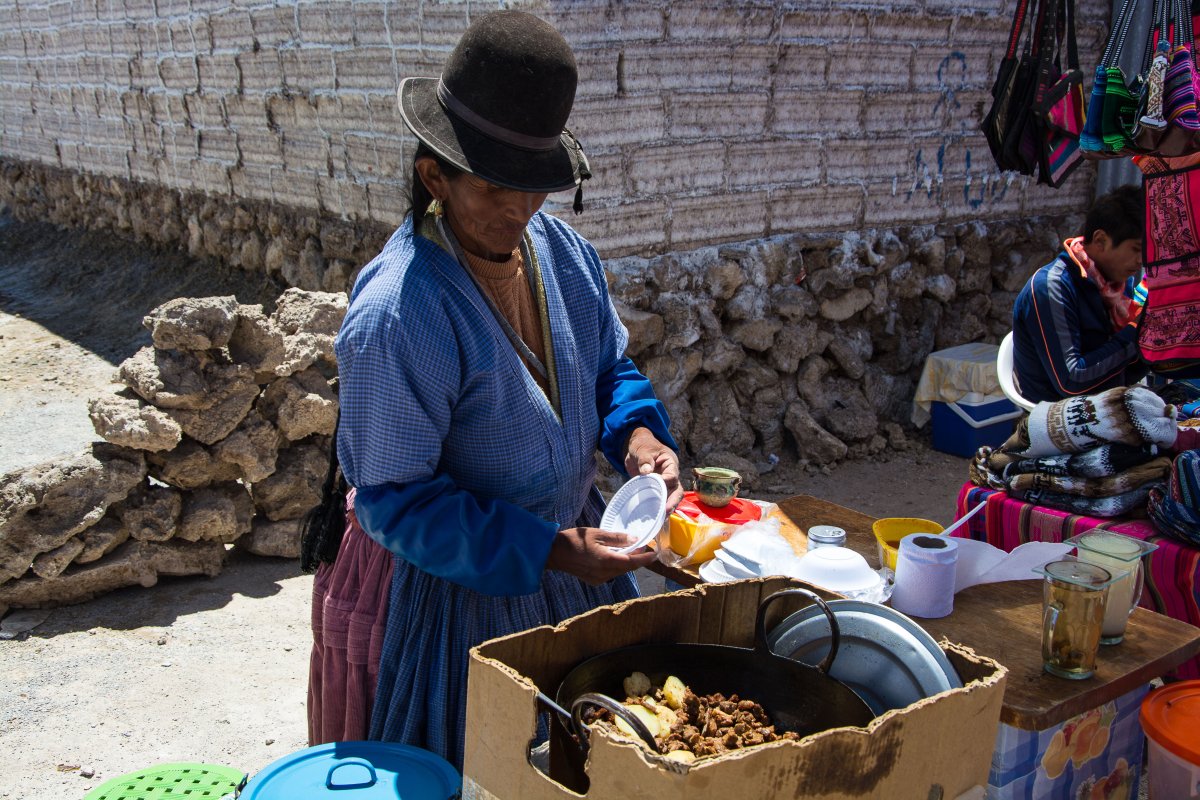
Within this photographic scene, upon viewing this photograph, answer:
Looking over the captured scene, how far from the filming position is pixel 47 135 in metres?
10.1

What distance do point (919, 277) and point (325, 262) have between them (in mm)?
3723

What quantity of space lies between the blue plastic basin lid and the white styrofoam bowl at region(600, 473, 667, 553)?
547 mm

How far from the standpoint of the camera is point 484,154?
5.79 ft

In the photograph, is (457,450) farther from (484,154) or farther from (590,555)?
(484,154)

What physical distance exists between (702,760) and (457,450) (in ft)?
2.87

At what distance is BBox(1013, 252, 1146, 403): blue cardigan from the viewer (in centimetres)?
385

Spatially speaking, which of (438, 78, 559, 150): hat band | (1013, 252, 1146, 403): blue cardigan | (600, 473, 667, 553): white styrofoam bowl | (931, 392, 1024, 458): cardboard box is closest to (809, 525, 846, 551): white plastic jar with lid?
(600, 473, 667, 553): white styrofoam bowl

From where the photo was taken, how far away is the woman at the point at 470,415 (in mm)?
1765

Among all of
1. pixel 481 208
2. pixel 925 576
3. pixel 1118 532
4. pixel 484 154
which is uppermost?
pixel 484 154

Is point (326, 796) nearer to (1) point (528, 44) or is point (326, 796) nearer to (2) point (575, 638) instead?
(2) point (575, 638)

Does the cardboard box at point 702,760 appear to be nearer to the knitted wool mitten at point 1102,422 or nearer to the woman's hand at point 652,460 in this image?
the woman's hand at point 652,460

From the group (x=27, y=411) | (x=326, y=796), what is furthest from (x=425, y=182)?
(x=27, y=411)

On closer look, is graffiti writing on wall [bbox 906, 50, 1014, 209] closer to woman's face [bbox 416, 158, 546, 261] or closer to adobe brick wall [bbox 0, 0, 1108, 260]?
adobe brick wall [bbox 0, 0, 1108, 260]

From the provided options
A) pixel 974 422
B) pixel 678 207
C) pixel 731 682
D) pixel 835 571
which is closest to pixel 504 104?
pixel 731 682
